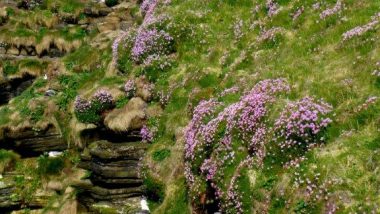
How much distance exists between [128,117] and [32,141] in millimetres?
7612

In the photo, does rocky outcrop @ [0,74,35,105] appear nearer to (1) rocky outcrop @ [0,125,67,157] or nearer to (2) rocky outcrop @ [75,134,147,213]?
(1) rocky outcrop @ [0,125,67,157]

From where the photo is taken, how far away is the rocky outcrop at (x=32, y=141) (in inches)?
1023

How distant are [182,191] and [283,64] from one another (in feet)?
17.5

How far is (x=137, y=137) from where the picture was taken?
67.6 feet

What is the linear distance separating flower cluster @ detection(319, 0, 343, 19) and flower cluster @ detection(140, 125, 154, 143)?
25.7 feet

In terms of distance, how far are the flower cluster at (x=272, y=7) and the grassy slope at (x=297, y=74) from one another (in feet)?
0.79

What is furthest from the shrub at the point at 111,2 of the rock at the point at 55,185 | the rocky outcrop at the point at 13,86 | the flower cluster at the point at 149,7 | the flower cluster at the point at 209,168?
the flower cluster at the point at 209,168

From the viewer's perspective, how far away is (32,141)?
26.1 m

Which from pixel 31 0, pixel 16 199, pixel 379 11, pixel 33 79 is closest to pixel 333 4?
pixel 379 11

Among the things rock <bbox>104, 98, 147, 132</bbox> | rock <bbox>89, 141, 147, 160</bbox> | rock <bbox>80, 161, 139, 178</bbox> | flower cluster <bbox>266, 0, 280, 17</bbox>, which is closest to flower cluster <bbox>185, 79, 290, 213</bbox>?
rock <bbox>80, 161, 139, 178</bbox>

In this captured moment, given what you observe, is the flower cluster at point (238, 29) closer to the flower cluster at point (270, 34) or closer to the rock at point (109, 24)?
the flower cluster at point (270, 34)

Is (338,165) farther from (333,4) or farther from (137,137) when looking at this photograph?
(137,137)

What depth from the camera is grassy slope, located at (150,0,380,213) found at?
439 inches

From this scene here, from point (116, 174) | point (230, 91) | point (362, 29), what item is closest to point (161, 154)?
point (116, 174)
